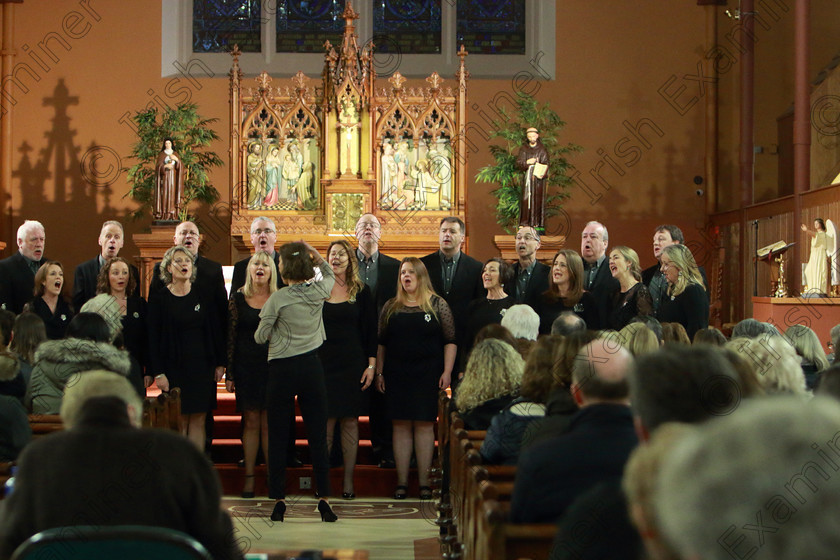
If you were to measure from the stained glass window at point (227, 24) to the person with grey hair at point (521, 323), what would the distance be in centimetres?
805

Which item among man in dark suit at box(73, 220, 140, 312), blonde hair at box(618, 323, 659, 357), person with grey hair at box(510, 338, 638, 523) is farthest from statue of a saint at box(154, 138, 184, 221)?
person with grey hair at box(510, 338, 638, 523)

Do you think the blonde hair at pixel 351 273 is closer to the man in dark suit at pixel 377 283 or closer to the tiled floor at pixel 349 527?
the man in dark suit at pixel 377 283

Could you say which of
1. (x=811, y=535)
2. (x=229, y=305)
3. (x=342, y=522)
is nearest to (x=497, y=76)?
(x=229, y=305)

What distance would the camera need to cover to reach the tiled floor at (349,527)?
177 inches

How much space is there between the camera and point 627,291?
5.48 m

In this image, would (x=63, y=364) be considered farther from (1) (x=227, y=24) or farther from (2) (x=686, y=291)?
(1) (x=227, y=24)

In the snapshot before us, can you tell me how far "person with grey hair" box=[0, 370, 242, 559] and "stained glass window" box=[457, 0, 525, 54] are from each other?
411 inches

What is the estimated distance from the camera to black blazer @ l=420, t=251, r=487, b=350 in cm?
605

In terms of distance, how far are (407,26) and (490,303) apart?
717 centimetres

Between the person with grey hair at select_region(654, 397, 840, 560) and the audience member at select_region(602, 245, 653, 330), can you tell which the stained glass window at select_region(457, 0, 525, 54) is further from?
the person with grey hair at select_region(654, 397, 840, 560)

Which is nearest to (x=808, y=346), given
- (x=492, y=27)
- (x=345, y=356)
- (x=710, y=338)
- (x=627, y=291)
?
(x=710, y=338)

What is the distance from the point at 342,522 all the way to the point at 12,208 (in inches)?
317

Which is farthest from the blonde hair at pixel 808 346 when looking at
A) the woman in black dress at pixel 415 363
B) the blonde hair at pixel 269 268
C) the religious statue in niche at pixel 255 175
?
the religious statue in niche at pixel 255 175

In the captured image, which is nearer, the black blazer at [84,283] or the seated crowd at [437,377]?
the seated crowd at [437,377]
